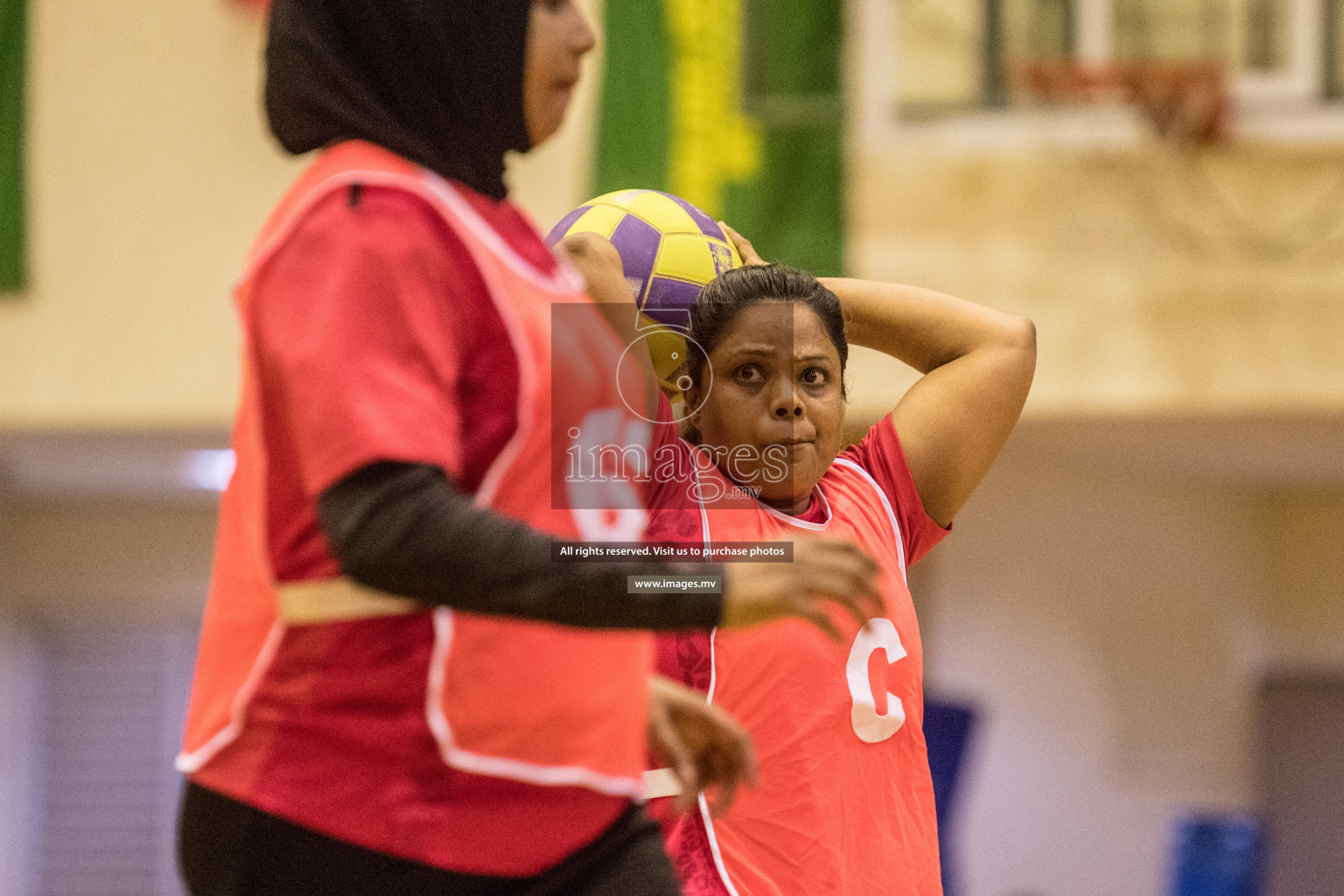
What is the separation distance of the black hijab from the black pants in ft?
1.60

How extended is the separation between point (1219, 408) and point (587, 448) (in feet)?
16.8

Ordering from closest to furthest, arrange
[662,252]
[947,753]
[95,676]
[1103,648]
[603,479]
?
[603,479] → [662,252] → [947,753] → [1103,648] → [95,676]

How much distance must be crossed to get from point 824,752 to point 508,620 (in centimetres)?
69

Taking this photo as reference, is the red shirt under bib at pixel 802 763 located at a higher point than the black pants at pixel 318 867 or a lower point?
lower

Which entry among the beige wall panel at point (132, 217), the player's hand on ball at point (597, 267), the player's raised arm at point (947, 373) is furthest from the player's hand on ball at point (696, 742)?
the beige wall panel at point (132, 217)

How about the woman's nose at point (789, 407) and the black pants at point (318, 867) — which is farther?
the woman's nose at point (789, 407)

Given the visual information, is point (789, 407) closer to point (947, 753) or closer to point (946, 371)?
point (946, 371)

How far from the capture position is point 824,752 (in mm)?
1589

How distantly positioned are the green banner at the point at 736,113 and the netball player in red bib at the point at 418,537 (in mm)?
4637

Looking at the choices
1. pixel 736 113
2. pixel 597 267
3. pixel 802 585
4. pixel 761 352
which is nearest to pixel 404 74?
pixel 597 267

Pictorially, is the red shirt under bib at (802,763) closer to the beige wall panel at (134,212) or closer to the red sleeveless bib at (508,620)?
the red sleeveless bib at (508,620)

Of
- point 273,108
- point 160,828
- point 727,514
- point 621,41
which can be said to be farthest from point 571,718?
point 160,828

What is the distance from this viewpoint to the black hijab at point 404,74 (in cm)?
103

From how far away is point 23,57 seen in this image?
591 cm
